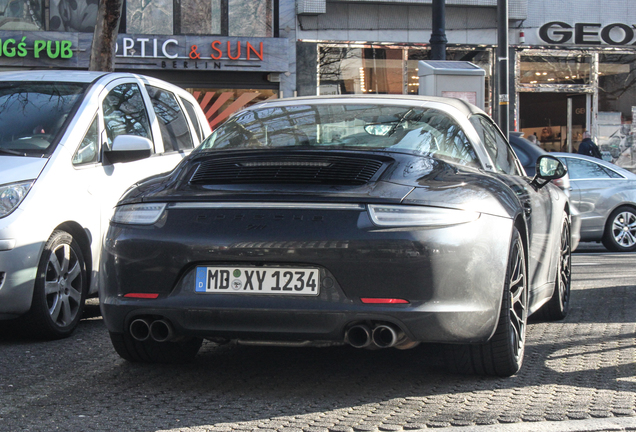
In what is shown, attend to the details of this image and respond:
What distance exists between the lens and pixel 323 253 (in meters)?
3.65

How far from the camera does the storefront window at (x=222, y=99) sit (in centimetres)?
2134

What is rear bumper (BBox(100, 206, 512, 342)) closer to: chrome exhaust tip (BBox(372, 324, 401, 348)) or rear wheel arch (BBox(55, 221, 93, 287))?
chrome exhaust tip (BBox(372, 324, 401, 348))

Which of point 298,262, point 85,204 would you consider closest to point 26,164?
point 85,204

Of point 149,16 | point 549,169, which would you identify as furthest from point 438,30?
point 149,16

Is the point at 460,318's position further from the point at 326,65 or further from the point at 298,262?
the point at 326,65

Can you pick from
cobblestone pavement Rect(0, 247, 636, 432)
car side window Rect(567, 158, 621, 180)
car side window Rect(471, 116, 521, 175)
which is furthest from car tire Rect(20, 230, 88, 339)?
car side window Rect(567, 158, 621, 180)

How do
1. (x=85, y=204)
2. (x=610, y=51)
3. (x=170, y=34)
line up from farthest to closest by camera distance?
(x=610, y=51) < (x=170, y=34) < (x=85, y=204)

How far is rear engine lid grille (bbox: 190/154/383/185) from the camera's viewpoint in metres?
3.87

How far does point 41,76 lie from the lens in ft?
21.4

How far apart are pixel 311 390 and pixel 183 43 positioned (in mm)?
17603

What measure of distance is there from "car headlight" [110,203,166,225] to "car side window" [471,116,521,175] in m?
1.99

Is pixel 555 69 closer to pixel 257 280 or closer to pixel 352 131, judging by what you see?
pixel 352 131

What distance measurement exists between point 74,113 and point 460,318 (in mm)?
3328

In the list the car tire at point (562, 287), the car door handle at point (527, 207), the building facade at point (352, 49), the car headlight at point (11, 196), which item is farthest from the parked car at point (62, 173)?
the building facade at point (352, 49)
